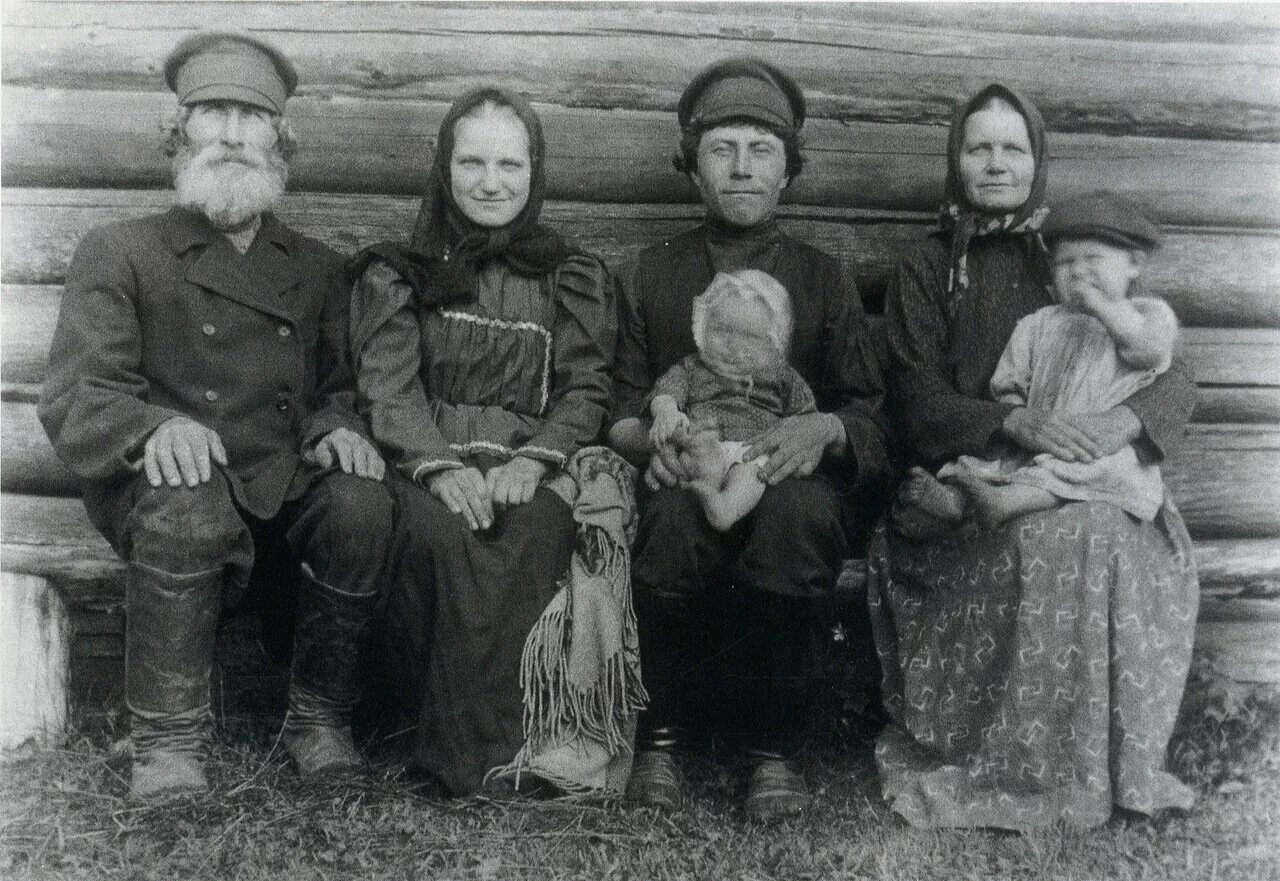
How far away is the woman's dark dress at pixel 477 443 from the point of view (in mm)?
2990

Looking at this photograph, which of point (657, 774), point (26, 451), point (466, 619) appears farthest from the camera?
point (26, 451)

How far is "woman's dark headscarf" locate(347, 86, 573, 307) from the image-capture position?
10.9ft

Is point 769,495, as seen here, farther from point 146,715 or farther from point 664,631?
point 146,715

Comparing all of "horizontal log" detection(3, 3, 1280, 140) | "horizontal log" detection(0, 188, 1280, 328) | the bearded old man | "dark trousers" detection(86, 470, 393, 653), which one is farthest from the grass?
"horizontal log" detection(3, 3, 1280, 140)

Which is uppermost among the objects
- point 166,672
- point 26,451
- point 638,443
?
point 638,443

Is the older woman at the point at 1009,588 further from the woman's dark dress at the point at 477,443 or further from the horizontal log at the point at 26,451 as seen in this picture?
the horizontal log at the point at 26,451

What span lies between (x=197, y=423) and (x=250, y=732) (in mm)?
959

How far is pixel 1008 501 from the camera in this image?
9.87 ft

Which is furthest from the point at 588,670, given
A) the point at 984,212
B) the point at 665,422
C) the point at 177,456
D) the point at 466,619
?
the point at 984,212

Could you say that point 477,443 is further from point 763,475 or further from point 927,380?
point 927,380

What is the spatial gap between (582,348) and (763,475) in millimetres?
670

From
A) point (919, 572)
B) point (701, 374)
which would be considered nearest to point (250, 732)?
point (701, 374)

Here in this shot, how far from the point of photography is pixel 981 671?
309 cm

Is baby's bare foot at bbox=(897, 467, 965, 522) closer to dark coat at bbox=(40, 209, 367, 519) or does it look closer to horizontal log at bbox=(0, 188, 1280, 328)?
horizontal log at bbox=(0, 188, 1280, 328)
